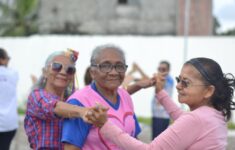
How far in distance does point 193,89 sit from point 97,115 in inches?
20.6

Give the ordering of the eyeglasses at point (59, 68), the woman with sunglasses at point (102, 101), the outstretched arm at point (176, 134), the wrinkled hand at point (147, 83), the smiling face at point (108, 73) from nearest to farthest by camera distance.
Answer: the outstretched arm at point (176, 134) < the woman with sunglasses at point (102, 101) < the smiling face at point (108, 73) < the eyeglasses at point (59, 68) < the wrinkled hand at point (147, 83)

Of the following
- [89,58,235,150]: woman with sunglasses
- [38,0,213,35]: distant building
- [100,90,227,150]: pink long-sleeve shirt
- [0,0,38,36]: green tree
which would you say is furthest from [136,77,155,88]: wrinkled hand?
[0,0,38,36]: green tree

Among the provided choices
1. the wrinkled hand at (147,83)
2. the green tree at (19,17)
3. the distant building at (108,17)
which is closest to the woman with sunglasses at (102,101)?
the wrinkled hand at (147,83)

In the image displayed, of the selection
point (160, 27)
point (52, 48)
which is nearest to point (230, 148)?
point (52, 48)

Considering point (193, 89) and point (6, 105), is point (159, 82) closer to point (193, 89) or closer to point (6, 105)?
point (193, 89)

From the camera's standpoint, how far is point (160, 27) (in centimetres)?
1659

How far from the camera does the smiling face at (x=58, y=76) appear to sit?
116 inches

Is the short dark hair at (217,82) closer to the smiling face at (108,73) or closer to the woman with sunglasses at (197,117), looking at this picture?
the woman with sunglasses at (197,117)

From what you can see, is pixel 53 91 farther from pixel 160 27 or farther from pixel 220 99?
pixel 160 27

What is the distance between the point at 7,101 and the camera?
5.18m

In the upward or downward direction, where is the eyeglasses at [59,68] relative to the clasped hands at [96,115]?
upward

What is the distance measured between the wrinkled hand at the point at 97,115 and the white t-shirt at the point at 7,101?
9.41 feet

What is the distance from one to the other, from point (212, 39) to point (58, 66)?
32.0 ft

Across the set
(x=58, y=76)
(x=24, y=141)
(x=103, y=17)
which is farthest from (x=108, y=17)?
(x=58, y=76)
